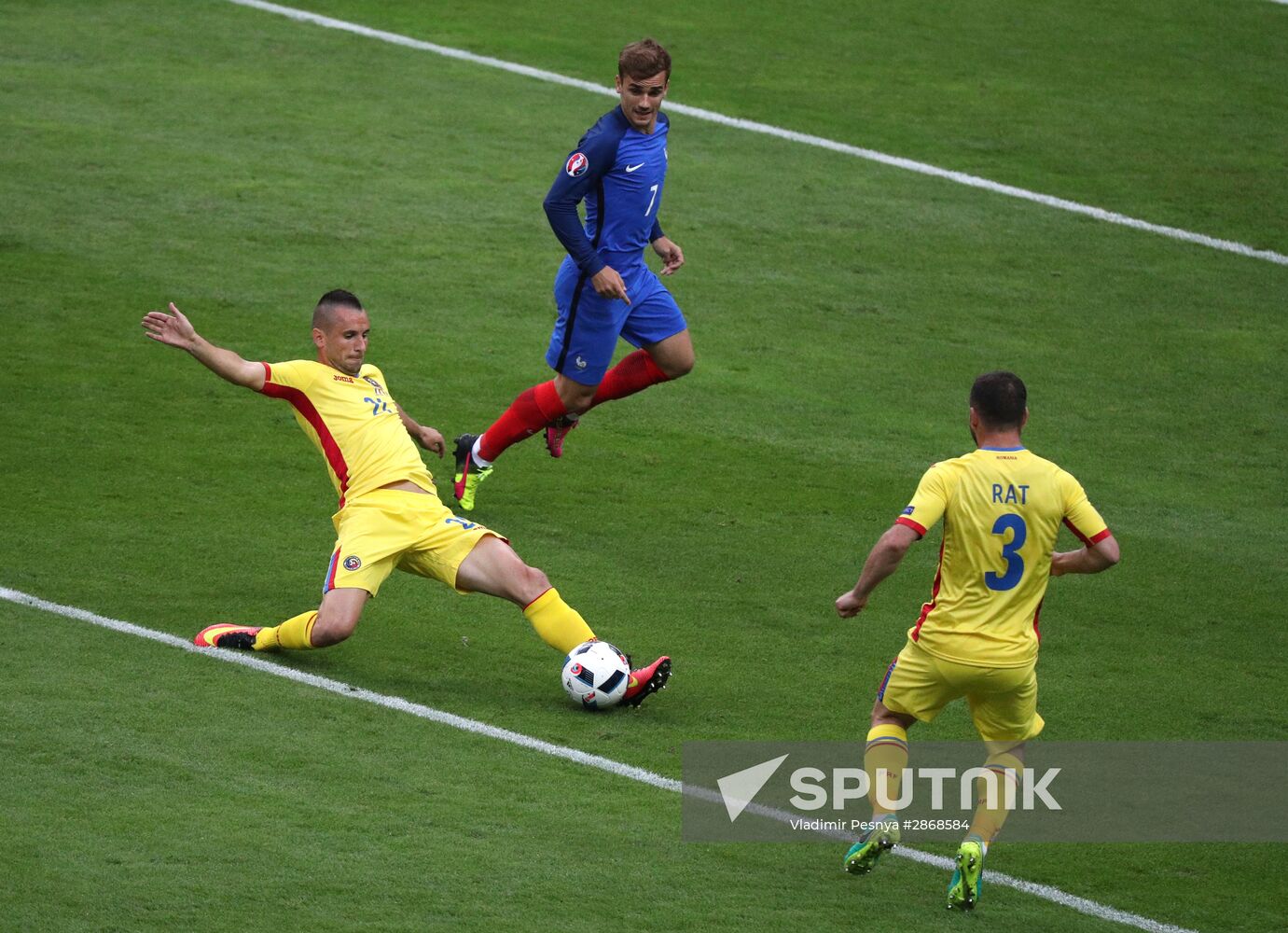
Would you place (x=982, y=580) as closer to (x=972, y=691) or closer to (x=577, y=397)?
(x=972, y=691)

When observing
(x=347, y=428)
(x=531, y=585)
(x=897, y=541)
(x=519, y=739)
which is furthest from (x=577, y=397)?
(x=897, y=541)

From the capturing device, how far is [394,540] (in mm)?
8039

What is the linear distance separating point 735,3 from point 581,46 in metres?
2.46

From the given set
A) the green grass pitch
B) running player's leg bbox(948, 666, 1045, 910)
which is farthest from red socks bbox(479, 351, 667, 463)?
running player's leg bbox(948, 666, 1045, 910)

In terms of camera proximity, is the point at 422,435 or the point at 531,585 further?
the point at 422,435

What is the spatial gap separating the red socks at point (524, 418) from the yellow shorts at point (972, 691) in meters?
4.09

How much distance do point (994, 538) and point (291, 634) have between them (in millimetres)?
3401

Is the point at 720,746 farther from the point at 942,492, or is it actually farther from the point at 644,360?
the point at 644,360

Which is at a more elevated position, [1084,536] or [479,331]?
[479,331]

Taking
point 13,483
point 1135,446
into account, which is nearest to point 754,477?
point 1135,446

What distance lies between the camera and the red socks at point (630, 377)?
34.4 ft

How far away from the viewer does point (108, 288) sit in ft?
43.6

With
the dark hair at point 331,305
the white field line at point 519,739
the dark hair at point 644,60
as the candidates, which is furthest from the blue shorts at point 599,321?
the white field line at point 519,739

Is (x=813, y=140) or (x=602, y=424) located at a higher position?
(x=813, y=140)
